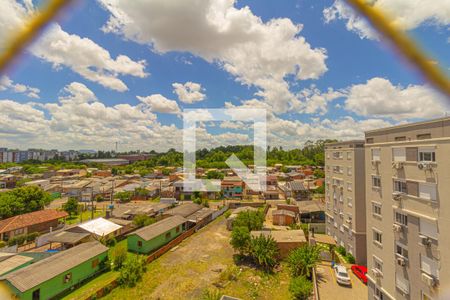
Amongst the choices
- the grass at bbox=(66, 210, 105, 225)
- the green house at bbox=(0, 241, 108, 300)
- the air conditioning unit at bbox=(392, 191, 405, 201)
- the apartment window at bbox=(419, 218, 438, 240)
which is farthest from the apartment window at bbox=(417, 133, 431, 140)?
the grass at bbox=(66, 210, 105, 225)

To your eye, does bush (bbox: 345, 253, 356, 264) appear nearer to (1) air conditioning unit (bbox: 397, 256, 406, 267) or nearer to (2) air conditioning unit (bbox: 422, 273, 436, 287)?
(1) air conditioning unit (bbox: 397, 256, 406, 267)

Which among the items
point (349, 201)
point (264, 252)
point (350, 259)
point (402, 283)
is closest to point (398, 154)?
point (402, 283)

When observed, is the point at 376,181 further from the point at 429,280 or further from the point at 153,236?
the point at 153,236

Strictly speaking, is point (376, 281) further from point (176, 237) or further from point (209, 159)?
point (209, 159)

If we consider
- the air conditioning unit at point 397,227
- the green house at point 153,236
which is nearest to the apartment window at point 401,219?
the air conditioning unit at point 397,227

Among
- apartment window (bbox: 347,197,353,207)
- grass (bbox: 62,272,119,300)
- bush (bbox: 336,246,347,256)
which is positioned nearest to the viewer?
grass (bbox: 62,272,119,300)

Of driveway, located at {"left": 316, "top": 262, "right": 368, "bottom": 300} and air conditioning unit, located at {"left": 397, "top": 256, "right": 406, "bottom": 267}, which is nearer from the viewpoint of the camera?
air conditioning unit, located at {"left": 397, "top": 256, "right": 406, "bottom": 267}
